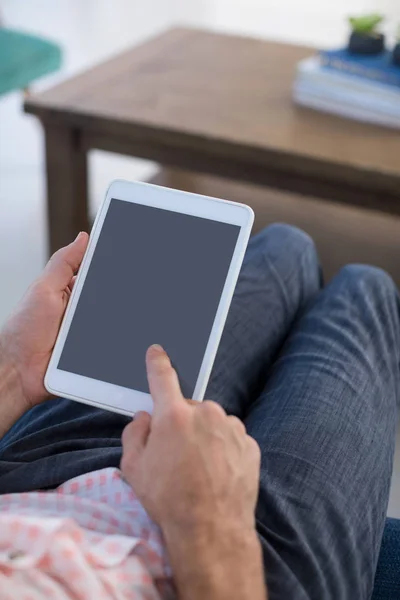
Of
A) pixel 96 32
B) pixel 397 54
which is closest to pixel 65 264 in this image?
pixel 397 54

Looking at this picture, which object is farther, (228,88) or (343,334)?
(228,88)

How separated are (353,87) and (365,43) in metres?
0.12

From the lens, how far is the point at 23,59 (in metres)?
1.99

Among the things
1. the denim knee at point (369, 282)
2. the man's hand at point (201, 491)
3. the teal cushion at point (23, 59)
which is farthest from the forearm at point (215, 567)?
the teal cushion at point (23, 59)

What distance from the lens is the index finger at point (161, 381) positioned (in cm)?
60

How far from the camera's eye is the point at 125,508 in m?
0.64

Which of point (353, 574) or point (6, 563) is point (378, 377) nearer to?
point (353, 574)

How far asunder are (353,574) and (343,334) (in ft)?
Answer: 1.06

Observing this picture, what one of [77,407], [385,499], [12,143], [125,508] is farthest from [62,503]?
[12,143]

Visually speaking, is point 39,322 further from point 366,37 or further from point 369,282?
point 366,37

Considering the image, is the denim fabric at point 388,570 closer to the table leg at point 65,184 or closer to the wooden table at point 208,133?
the wooden table at point 208,133

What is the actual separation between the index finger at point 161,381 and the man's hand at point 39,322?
0.14 metres

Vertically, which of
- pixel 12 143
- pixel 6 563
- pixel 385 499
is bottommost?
pixel 12 143

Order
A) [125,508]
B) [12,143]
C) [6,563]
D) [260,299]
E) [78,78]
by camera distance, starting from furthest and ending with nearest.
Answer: [12,143]
[78,78]
[260,299]
[125,508]
[6,563]
